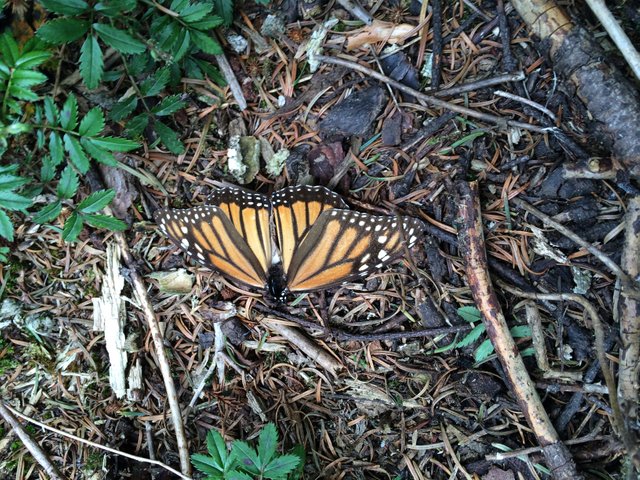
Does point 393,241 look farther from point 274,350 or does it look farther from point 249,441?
→ point 249,441

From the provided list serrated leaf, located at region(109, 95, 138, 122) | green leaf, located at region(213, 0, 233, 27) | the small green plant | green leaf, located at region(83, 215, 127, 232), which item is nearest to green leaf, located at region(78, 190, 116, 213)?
green leaf, located at region(83, 215, 127, 232)

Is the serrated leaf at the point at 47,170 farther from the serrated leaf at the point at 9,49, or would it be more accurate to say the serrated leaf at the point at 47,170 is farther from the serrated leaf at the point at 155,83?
the serrated leaf at the point at 155,83

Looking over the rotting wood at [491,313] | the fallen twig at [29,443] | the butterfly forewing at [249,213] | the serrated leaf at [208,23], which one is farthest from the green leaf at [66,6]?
the fallen twig at [29,443]

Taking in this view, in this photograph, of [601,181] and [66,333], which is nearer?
[601,181]

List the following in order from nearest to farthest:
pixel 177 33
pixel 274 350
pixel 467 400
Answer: pixel 177 33, pixel 467 400, pixel 274 350

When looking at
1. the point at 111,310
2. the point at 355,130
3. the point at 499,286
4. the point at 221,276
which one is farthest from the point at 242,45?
the point at 499,286

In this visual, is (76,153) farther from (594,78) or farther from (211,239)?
(594,78)
